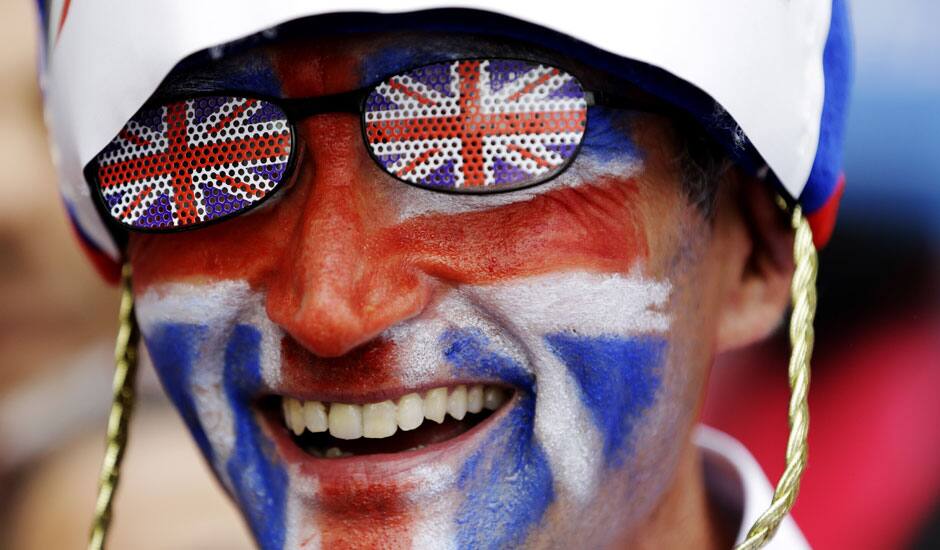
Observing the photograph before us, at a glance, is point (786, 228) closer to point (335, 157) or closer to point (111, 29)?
point (335, 157)

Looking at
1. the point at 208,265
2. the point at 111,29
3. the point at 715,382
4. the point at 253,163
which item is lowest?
the point at 715,382

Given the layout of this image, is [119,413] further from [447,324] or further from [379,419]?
[447,324]

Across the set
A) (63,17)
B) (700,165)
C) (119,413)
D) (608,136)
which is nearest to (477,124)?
(608,136)

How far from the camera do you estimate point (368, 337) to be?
166 centimetres

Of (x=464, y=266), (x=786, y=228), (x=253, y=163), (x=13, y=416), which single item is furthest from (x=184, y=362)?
(x=13, y=416)

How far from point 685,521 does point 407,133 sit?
95 cm

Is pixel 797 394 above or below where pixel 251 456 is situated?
above

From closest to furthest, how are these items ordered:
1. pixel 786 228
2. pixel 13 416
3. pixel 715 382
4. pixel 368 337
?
pixel 368 337
pixel 786 228
pixel 715 382
pixel 13 416

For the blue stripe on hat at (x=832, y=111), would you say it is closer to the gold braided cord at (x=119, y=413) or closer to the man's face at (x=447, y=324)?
the man's face at (x=447, y=324)

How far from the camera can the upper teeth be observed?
1774mm

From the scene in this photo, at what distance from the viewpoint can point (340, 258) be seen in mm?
1648

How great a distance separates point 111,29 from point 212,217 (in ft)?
0.99

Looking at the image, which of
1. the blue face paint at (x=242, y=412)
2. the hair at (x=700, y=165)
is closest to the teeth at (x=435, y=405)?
the blue face paint at (x=242, y=412)

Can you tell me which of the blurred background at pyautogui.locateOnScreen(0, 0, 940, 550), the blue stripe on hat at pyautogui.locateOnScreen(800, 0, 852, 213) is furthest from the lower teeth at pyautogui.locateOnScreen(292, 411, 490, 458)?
Result: the blurred background at pyautogui.locateOnScreen(0, 0, 940, 550)
